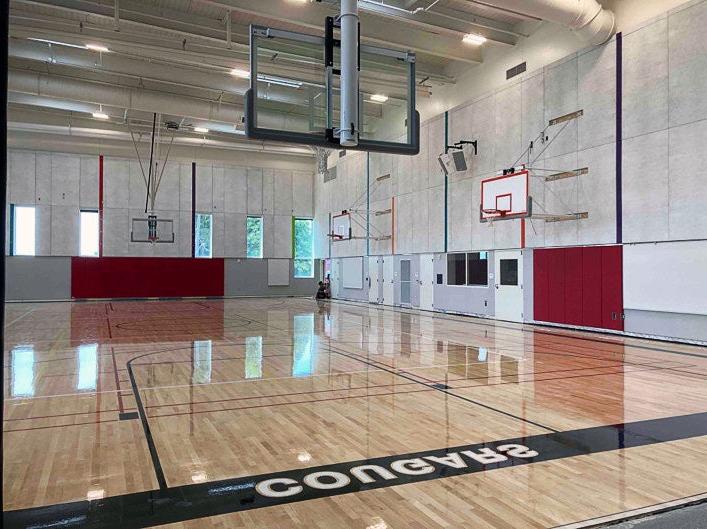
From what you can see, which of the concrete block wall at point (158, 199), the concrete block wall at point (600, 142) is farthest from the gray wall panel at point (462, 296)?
the concrete block wall at point (158, 199)

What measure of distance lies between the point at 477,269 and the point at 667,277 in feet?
22.2

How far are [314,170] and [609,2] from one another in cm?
1985

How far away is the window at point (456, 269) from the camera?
1907 cm

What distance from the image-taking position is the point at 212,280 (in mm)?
29531

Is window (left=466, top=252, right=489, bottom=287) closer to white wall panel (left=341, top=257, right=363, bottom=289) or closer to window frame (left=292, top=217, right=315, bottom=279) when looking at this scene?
white wall panel (left=341, top=257, right=363, bottom=289)

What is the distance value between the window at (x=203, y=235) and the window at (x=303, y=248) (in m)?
4.66

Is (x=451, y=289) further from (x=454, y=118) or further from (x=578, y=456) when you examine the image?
(x=578, y=456)

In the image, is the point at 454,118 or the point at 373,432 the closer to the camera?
the point at 373,432

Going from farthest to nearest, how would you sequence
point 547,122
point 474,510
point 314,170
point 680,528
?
point 314,170
point 547,122
point 474,510
point 680,528

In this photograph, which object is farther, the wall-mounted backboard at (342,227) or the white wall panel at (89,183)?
the white wall panel at (89,183)

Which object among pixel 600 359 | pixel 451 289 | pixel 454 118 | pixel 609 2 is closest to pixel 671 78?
pixel 609 2

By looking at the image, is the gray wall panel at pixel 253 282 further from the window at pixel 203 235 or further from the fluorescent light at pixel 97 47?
the fluorescent light at pixel 97 47

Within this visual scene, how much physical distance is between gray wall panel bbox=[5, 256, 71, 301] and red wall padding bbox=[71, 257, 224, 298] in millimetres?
381

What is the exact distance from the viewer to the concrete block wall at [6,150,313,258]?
2591cm
